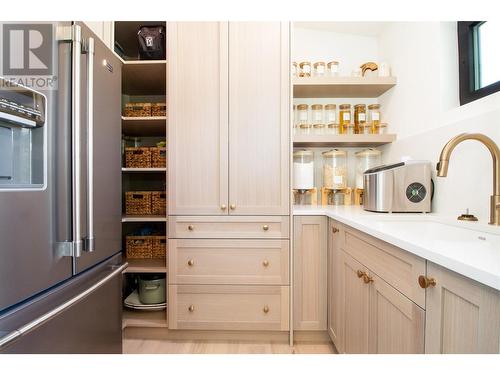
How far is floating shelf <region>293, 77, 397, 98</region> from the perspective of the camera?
1850 millimetres

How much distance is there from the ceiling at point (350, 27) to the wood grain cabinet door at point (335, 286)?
151cm

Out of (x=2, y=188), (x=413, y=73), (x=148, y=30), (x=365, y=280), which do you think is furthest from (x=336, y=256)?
(x=148, y=30)

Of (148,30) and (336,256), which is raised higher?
(148,30)

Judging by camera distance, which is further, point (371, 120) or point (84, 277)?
point (371, 120)

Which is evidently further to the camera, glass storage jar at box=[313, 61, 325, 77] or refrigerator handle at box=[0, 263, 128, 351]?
glass storage jar at box=[313, 61, 325, 77]

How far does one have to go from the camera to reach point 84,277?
962 millimetres

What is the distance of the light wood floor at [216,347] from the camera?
1610 millimetres

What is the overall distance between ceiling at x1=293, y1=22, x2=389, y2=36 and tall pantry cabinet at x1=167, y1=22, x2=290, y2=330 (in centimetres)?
60

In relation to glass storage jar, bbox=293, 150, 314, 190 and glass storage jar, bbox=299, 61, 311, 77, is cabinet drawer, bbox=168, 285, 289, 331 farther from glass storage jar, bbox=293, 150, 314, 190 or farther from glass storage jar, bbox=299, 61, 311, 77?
glass storage jar, bbox=299, 61, 311, 77

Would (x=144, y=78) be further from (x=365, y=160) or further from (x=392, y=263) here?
(x=392, y=263)

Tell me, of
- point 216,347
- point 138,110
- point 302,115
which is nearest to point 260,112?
point 302,115

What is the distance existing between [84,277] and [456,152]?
1.72 m

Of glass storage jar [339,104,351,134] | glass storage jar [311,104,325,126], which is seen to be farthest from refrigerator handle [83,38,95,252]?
glass storage jar [339,104,351,134]
